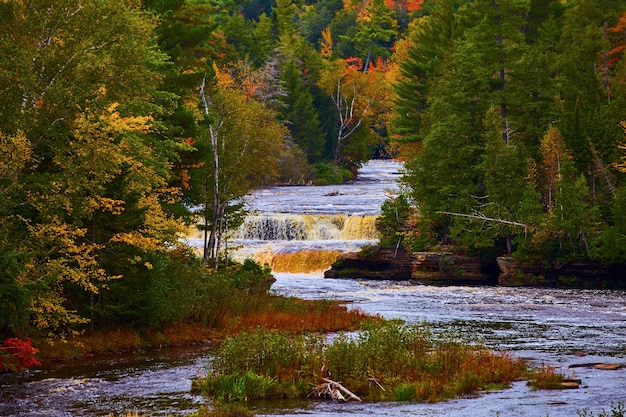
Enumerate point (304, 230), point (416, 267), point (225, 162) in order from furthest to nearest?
point (304, 230)
point (416, 267)
point (225, 162)

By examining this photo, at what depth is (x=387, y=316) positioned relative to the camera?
37.5 m

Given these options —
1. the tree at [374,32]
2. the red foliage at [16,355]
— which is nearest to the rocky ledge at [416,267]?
the red foliage at [16,355]

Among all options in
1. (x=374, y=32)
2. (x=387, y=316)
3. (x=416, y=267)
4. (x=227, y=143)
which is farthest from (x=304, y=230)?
(x=374, y=32)

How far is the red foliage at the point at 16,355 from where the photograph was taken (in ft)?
79.6

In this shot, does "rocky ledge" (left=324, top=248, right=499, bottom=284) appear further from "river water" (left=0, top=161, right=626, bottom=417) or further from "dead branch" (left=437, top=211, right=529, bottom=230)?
"dead branch" (left=437, top=211, right=529, bottom=230)

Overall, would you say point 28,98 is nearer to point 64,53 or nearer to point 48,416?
point 64,53

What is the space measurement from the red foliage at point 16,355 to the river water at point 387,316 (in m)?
0.47

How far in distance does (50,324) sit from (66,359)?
1.26 meters

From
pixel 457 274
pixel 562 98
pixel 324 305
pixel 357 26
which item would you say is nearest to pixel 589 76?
pixel 562 98

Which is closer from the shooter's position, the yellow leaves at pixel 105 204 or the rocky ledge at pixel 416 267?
the yellow leaves at pixel 105 204

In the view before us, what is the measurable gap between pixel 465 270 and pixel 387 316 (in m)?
19.4

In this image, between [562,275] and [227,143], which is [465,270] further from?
[227,143]

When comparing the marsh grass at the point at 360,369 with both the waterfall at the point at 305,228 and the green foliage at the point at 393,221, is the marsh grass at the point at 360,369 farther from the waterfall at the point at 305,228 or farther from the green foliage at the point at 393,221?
the waterfall at the point at 305,228

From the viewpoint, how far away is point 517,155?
188 ft
